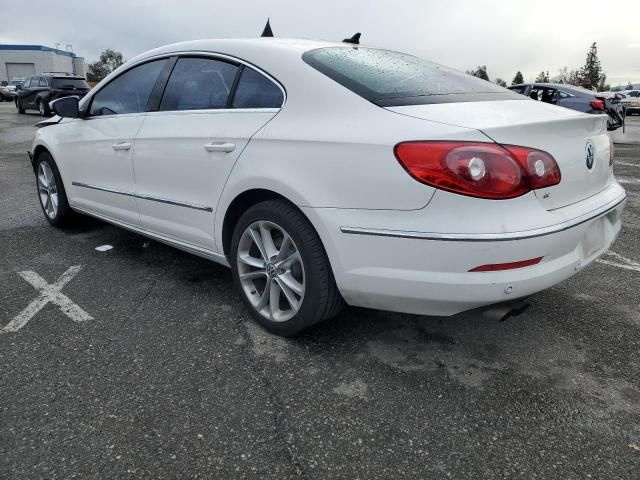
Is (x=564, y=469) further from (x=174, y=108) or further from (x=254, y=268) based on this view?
(x=174, y=108)

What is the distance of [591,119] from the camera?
2.62m

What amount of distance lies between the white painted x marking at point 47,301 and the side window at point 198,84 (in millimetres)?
1361

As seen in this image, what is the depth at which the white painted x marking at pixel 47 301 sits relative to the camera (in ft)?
9.92

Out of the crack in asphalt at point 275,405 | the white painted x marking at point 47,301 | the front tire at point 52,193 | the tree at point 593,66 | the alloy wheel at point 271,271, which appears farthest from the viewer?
the tree at point 593,66

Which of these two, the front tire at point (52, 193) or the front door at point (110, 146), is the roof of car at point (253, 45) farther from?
the front tire at point (52, 193)

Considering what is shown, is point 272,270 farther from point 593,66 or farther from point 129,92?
point 593,66

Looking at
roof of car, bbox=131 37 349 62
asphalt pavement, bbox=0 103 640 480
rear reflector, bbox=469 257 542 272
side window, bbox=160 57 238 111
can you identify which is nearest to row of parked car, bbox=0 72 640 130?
roof of car, bbox=131 37 349 62

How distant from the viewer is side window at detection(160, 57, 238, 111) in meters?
3.04

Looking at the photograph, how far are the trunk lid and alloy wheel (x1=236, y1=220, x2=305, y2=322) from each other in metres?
0.89

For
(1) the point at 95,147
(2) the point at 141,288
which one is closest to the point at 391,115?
(2) the point at 141,288

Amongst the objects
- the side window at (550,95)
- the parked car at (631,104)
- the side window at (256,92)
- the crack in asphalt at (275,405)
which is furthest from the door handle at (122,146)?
the parked car at (631,104)

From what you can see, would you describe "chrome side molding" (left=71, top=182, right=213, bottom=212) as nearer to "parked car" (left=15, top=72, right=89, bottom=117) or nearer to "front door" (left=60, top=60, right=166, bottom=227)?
"front door" (left=60, top=60, right=166, bottom=227)

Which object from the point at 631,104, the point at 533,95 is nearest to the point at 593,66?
the point at 631,104

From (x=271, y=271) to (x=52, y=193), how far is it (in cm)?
309
